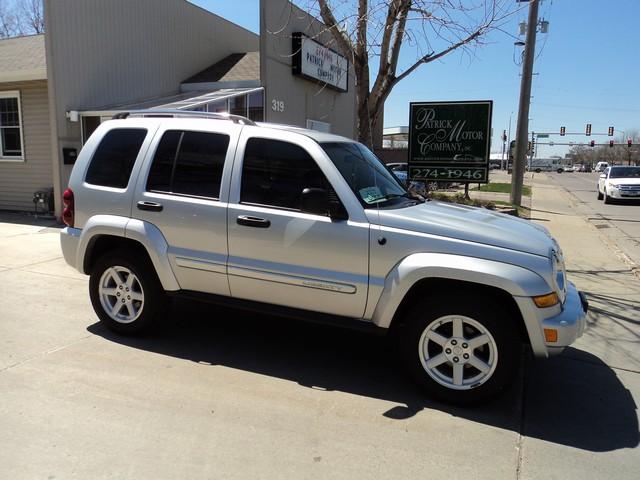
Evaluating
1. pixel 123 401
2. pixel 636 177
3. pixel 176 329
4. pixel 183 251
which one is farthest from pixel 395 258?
pixel 636 177

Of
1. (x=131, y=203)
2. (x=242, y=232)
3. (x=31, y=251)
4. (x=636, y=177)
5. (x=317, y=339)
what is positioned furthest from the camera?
(x=636, y=177)

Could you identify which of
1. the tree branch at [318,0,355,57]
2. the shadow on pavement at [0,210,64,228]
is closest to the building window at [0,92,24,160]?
the shadow on pavement at [0,210,64,228]

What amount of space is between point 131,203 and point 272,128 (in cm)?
146

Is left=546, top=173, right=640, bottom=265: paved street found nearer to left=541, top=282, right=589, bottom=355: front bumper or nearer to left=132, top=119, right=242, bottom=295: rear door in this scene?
left=541, top=282, right=589, bottom=355: front bumper

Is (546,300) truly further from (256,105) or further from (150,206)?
(256,105)

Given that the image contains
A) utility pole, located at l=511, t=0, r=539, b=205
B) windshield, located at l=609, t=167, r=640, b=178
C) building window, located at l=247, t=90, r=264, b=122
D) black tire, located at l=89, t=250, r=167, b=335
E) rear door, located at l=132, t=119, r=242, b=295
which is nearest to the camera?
rear door, located at l=132, t=119, r=242, b=295

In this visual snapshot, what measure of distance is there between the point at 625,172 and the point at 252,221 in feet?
77.4

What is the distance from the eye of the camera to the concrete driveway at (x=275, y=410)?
3127 mm

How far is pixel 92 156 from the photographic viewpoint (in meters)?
5.05

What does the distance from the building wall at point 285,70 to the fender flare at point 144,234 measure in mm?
8373

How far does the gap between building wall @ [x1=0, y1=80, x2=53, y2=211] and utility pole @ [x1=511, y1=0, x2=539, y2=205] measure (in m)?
14.0

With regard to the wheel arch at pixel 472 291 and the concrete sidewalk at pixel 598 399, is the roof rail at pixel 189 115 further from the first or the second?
the concrete sidewalk at pixel 598 399

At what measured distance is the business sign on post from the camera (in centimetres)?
1309

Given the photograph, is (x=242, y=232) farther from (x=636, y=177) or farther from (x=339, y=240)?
(x=636, y=177)
